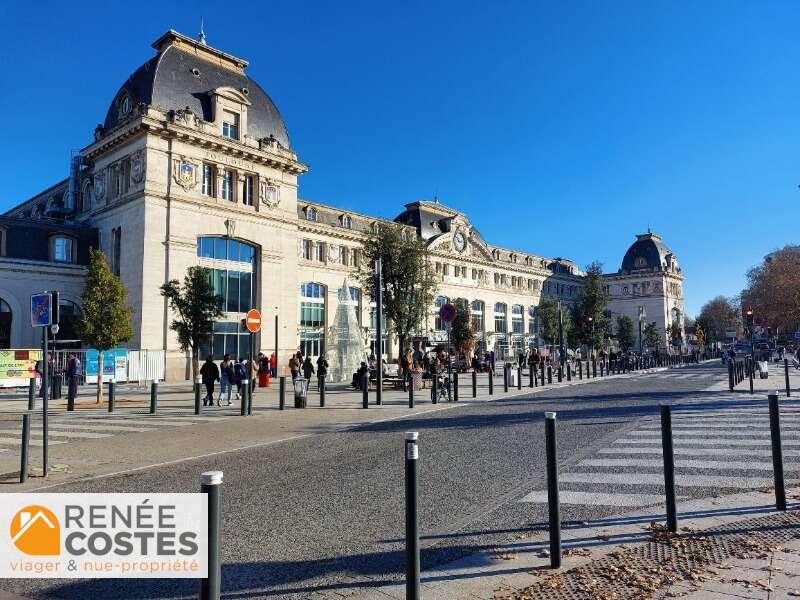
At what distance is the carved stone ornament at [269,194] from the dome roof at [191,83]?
3.60m

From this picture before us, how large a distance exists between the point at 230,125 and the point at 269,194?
528cm

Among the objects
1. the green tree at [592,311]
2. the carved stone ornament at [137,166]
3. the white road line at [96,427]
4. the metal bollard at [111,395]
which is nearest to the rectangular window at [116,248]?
the carved stone ornament at [137,166]

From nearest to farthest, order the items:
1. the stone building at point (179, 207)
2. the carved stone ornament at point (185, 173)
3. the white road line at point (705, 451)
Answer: the white road line at point (705, 451) < the stone building at point (179, 207) < the carved stone ornament at point (185, 173)

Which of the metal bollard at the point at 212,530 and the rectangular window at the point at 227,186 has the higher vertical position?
the rectangular window at the point at 227,186

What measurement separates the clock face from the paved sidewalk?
6679cm

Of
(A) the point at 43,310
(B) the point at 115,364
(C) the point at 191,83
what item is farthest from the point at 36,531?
(C) the point at 191,83

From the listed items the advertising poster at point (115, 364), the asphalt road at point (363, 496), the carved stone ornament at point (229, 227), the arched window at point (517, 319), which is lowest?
the asphalt road at point (363, 496)

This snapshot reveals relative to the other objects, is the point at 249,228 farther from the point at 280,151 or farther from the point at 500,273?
the point at 500,273

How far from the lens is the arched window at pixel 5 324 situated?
109 ft

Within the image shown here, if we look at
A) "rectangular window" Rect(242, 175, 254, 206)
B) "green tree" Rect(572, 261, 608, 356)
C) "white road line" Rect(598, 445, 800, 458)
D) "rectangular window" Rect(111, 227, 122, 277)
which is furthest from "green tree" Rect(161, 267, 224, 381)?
"green tree" Rect(572, 261, 608, 356)

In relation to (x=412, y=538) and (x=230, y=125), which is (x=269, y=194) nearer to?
(x=230, y=125)

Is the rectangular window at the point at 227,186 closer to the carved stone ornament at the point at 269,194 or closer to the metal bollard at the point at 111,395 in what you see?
the carved stone ornament at the point at 269,194

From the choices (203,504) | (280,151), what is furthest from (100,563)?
(280,151)

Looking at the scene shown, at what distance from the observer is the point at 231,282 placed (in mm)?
38719
